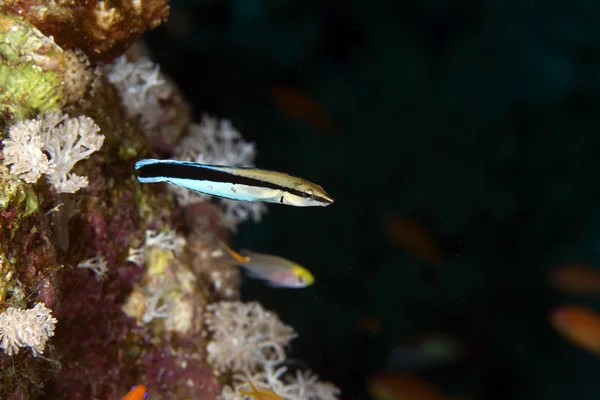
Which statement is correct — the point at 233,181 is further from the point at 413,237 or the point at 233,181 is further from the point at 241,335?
the point at 413,237

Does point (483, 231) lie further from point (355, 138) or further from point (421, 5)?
point (421, 5)

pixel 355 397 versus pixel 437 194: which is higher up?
pixel 437 194

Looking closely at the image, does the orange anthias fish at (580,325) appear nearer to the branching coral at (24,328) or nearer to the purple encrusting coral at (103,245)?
the purple encrusting coral at (103,245)

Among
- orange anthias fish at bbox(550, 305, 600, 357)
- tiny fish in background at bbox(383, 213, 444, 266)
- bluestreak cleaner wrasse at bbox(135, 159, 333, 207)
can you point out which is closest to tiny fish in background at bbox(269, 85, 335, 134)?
tiny fish in background at bbox(383, 213, 444, 266)

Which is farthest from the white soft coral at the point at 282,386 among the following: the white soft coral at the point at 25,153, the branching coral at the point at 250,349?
the white soft coral at the point at 25,153

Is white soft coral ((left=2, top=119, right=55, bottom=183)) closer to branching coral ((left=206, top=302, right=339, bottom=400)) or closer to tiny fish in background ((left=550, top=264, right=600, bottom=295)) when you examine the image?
branching coral ((left=206, top=302, right=339, bottom=400))

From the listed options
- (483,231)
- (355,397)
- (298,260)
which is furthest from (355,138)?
(355,397)
